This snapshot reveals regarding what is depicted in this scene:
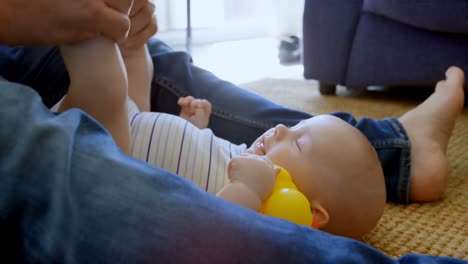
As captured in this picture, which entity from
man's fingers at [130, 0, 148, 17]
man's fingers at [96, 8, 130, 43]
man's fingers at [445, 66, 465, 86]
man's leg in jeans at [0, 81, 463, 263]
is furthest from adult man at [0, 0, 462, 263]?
man's fingers at [445, 66, 465, 86]

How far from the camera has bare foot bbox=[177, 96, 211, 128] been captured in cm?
86

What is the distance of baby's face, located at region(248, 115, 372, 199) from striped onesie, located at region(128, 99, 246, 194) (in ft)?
0.21

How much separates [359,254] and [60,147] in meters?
0.25

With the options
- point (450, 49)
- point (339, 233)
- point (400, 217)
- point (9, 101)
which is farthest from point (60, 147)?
point (450, 49)

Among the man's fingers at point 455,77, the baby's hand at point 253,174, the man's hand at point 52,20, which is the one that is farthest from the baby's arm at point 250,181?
the man's fingers at point 455,77

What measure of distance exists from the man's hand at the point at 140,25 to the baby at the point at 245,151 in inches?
3.9

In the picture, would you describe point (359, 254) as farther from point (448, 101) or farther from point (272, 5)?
point (272, 5)

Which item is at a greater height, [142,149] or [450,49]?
[142,149]

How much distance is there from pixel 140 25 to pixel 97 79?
28cm

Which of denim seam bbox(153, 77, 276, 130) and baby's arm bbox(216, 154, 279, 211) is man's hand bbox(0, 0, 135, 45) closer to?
baby's arm bbox(216, 154, 279, 211)

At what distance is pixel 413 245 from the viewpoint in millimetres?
668

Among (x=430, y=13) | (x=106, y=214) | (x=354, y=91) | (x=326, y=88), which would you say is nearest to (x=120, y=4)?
(x=106, y=214)

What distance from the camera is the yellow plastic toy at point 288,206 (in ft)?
1.87

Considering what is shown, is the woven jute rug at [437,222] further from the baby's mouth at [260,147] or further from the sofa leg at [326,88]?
the sofa leg at [326,88]
